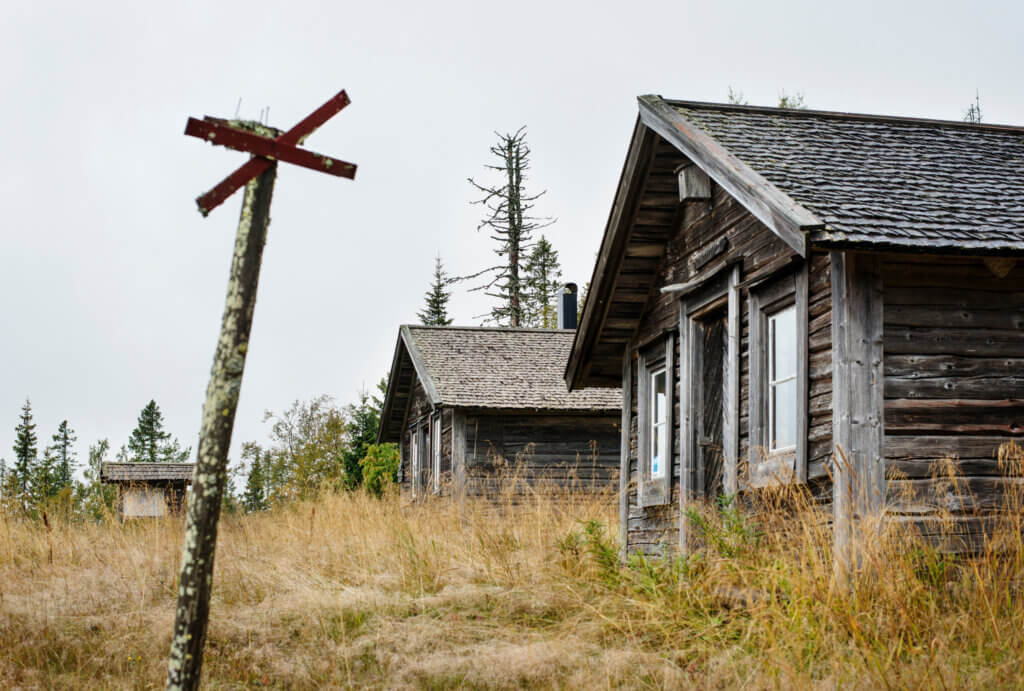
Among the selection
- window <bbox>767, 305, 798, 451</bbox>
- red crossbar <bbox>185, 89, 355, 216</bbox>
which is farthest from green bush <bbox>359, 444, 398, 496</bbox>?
red crossbar <bbox>185, 89, 355, 216</bbox>

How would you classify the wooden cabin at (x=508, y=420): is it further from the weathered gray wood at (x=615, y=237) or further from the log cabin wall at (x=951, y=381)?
the log cabin wall at (x=951, y=381)

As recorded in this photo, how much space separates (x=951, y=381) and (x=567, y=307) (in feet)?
57.6

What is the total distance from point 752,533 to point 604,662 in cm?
190

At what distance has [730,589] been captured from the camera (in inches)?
300

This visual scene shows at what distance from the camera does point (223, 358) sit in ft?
16.2

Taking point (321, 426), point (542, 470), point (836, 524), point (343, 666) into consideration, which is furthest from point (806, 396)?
point (321, 426)

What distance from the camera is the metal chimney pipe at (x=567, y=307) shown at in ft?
81.3

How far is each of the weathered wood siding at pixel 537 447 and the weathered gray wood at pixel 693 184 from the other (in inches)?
384

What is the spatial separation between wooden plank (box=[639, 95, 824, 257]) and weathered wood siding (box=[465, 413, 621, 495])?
10154mm

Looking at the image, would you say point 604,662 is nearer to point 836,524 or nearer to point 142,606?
point 836,524

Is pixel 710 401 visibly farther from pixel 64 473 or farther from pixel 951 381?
pixel 64 473

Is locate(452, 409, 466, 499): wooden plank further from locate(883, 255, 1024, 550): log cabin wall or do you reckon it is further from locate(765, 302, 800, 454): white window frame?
locate(883, 255, 1024, 550): log cabin wall

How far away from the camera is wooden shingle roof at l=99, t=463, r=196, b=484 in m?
27.4

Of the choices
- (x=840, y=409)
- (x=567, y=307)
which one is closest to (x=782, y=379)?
(x=840, y=409)
